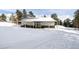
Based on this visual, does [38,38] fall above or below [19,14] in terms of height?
below

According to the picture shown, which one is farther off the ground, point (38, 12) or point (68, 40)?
point (38, 12)

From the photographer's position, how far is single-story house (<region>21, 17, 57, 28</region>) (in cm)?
268

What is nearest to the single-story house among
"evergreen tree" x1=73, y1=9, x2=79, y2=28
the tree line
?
the tree line

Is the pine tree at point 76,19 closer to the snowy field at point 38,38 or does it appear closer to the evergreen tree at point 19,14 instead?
the snowy field at point 38,38

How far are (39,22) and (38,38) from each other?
0.22 m

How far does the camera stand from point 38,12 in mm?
2688

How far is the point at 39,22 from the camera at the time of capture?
2.69m

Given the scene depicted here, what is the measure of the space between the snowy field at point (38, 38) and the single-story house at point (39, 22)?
6cm

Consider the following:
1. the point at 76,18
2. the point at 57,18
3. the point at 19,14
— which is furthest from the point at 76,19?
the point at 19,14

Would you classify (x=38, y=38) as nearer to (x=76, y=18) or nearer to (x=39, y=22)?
(x=39, y=22)

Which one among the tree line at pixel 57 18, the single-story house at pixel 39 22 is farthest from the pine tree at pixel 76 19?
the single-story house at pixel 39 22
